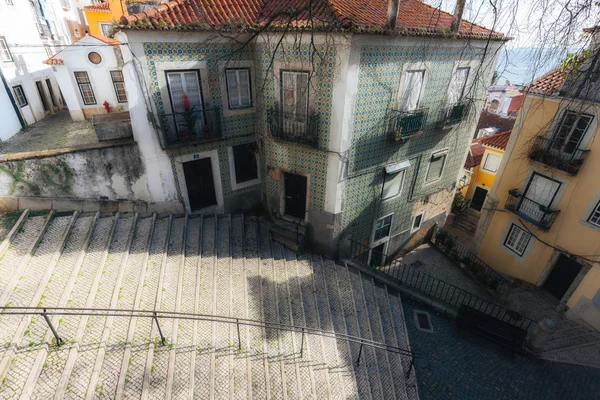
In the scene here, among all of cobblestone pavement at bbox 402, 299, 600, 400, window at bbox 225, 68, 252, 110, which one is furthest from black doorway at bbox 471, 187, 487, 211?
window at bbox 225, 68, 252, 110

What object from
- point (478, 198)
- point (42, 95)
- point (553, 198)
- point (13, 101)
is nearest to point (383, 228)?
point (553, 198)

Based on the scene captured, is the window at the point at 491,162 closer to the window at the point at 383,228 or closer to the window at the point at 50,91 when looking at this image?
the window at the point at 383,228

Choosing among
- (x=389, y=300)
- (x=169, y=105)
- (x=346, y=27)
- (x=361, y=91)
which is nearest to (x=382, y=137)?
(x=361, y=91)

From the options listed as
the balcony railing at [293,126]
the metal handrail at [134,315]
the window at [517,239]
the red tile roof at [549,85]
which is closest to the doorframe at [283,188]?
the balcony railing at [293,126]

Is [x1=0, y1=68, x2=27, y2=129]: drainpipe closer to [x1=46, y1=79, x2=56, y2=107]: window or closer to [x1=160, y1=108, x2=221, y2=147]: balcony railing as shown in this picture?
[x1=46, y1=79, x2=56, y2=107]: window

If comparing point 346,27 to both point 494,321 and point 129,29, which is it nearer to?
point 129,29

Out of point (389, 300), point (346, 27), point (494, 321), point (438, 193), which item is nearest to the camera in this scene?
point (346, 27)
